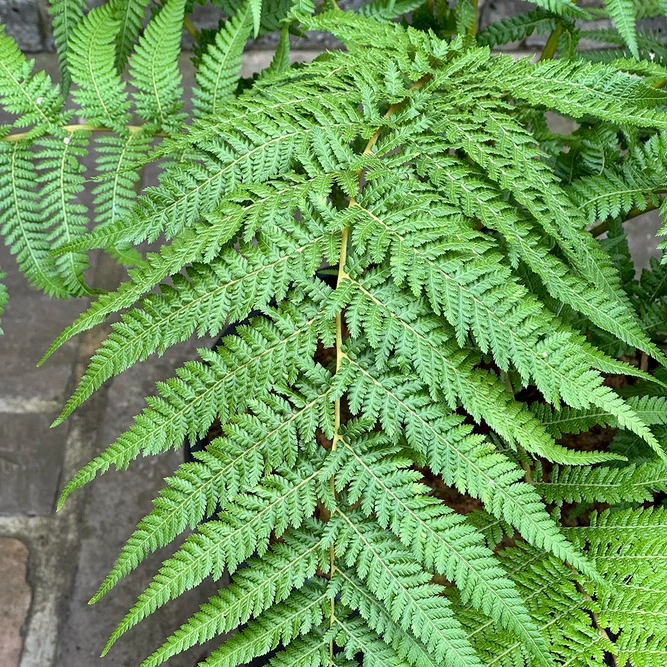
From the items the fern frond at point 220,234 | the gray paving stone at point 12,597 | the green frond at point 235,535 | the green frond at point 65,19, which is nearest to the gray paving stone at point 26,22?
the green frond at point 65,19

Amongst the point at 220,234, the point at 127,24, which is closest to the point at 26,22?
the point at 127,24

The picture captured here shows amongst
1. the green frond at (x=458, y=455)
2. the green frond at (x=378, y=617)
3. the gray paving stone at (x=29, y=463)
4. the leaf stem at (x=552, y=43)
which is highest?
the leaf stem at (x=552, y=43)

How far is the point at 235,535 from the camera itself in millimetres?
726

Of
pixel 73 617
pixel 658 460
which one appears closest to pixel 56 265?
pixel 658 460

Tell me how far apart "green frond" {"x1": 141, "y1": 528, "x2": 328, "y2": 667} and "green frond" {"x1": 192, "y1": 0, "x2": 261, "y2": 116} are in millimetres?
617

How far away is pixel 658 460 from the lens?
2.85 ft

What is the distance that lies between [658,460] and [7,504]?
1470 mm

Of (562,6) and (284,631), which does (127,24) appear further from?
(284,631)

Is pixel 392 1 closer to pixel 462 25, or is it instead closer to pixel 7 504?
pixel 462 25

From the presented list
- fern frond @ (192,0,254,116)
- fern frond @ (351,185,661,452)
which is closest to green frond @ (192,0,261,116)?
fern frond @ (192,0,254,116)

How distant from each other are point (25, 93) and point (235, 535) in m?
0.73

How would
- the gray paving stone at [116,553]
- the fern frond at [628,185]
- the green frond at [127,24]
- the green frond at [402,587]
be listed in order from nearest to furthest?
the green frond at [402,587] < the fern frond at [628,185] < the green frond at [127,24] < the gray paving stone at [116,553]

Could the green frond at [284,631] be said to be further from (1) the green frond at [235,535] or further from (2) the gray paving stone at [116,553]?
(2) the gray paving stone at [116,553]

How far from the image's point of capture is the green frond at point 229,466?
0.73 metres
